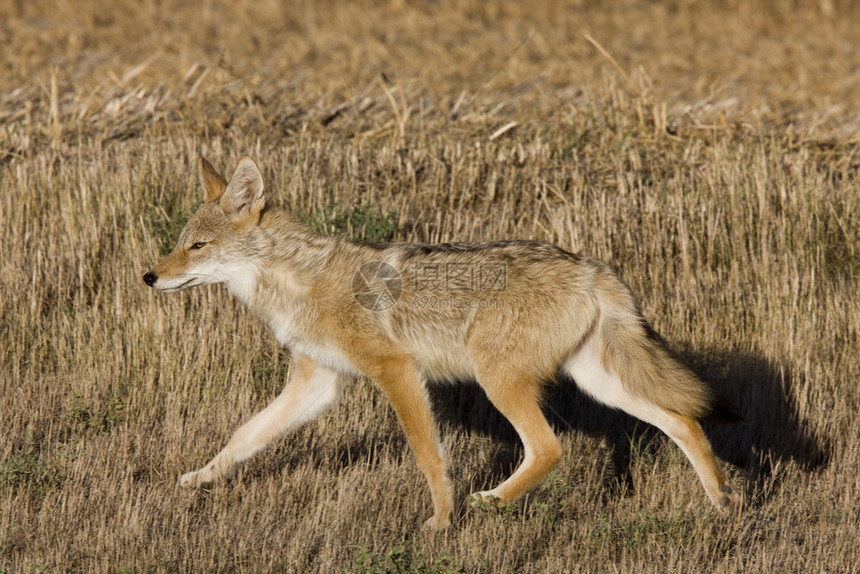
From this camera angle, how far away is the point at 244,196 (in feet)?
16.6

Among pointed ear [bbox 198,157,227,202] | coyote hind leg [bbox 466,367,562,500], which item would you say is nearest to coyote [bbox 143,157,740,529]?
coyote hind leg [bbox 466,367,562,500]

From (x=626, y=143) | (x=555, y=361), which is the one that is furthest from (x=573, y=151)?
(x=555, y=361)

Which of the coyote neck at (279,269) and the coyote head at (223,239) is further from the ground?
the coyote head at (223,239)

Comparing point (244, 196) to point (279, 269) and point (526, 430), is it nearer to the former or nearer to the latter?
point (279, 269)

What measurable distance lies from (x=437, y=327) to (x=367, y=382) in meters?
1.30

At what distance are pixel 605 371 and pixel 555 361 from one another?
338mm

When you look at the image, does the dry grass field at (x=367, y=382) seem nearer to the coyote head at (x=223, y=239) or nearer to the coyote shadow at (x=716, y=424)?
→ the coyote shadow at (x=716, y=424)

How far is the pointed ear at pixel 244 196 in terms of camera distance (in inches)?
195

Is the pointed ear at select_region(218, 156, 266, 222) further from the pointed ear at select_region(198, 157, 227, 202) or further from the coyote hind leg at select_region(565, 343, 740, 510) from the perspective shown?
the coyote hind leg at select_region(565, 343, 740, 510)

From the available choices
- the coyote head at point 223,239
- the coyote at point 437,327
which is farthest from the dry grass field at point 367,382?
the coyote head at point 223,239

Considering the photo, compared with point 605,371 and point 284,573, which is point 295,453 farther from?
point 605,371

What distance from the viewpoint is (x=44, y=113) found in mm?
9805

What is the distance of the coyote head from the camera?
4871 mm

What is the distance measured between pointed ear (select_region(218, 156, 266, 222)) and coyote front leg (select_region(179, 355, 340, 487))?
0.92 metres
